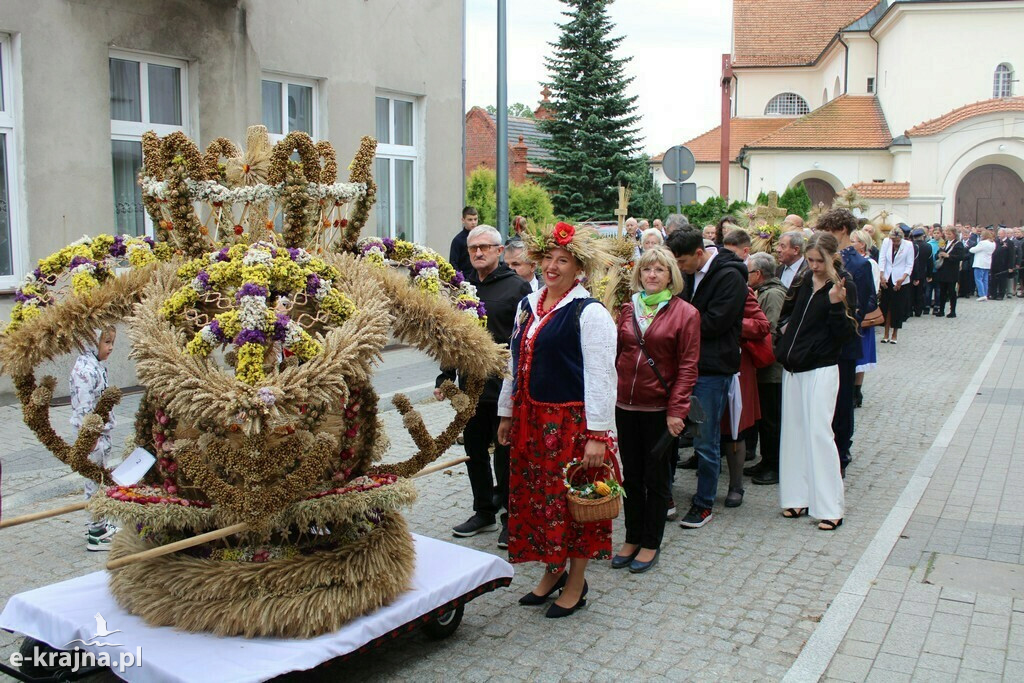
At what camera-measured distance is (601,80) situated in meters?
35.4

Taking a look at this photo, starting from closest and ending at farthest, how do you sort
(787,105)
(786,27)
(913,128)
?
(913,128) < (787,105) < (786,27)

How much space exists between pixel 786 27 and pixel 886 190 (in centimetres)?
1677

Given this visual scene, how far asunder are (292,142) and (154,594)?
83.0 inches

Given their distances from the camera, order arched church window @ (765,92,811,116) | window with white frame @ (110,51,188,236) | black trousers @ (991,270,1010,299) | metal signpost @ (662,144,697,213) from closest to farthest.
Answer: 1. window with white frame @ (110,51,188,236)
2. metal signpost @ (662,144,697,213)
3. black trousers @ (991,270,1010,299)
4. arched church window @ (765,92,811,116)

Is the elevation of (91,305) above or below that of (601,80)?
below

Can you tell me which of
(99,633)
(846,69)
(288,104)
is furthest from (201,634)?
(846,69)

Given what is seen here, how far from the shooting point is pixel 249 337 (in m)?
3.96

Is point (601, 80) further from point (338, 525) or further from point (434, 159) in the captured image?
point (338, 525)

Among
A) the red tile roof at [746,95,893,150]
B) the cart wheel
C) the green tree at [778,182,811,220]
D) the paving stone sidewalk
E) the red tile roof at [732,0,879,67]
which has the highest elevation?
the red tile roof at [732,0,879,67]

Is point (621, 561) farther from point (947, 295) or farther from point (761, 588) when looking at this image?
point (947, 295)

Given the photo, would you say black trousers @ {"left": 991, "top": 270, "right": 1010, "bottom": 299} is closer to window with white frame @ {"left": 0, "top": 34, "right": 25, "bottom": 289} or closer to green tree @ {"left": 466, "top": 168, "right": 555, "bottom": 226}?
green tree @ {"left": 466, "top": 168, "right": 555, "bottom": 226}

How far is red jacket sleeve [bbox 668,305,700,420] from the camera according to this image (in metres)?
5.98

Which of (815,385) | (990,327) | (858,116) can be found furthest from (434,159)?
(858,116)

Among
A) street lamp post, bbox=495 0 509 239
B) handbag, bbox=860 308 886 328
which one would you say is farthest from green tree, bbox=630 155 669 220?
handbag, bbox=860 308 886 328
